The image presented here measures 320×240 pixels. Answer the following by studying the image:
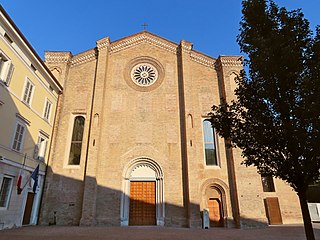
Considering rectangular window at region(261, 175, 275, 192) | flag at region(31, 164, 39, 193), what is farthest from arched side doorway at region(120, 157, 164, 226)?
rectangular window at region(261, 175, 275, 192)

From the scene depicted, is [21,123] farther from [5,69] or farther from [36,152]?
[5,69]

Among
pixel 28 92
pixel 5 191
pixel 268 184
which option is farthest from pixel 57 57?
pixel 268 184

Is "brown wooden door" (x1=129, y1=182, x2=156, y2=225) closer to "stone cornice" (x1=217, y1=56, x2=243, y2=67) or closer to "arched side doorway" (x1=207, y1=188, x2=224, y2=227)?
"arched side doorway" (x1=207, y1=188, x2=224, y2=227)

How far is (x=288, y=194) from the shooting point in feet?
54.2

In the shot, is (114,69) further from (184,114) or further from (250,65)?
(250,65)

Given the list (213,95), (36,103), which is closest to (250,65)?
(213,95)

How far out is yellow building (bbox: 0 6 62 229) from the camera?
11.1m

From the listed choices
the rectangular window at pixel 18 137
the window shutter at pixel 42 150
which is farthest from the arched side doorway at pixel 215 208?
the rectangular window at pixel 18 137

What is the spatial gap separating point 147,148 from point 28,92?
7.79 m

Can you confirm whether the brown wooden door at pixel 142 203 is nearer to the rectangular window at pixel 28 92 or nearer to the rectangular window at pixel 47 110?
the rectangular window at pixel 47 110

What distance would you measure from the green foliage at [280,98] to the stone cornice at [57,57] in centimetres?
1455

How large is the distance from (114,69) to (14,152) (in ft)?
29.5

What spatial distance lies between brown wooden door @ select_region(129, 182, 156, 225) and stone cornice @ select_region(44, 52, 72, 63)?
10.5 metres

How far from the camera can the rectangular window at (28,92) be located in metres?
13.0
